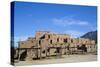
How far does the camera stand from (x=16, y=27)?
8.02 feet

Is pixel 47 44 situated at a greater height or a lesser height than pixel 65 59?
greater

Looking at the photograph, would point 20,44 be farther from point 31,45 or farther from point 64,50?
point 64,50

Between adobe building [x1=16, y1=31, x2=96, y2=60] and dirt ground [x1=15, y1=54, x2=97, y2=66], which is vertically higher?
adobe building [x1=16, y1=31, x2=96, y2=60]

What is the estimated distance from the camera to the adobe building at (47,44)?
2500 millimetres

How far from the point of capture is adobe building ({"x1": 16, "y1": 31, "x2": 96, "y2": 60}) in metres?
2.50

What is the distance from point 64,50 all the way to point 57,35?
22 centimetres

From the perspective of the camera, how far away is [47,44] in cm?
260

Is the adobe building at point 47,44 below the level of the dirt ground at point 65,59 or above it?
above
